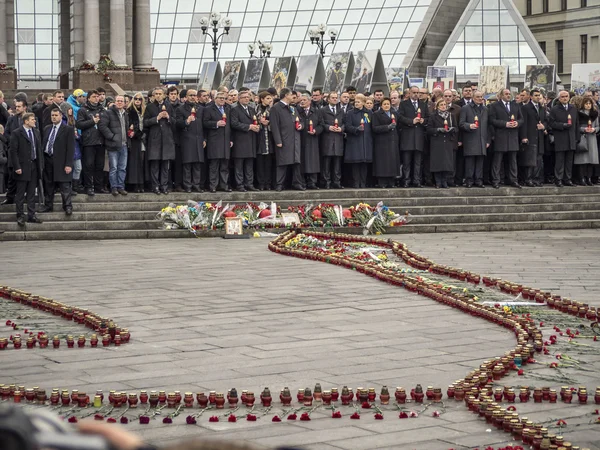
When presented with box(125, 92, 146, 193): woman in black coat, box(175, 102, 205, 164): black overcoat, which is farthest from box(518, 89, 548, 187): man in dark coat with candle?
box(125, 92, 146, 193): woman in black coat

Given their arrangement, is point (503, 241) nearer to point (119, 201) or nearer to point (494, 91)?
point (119, 201)

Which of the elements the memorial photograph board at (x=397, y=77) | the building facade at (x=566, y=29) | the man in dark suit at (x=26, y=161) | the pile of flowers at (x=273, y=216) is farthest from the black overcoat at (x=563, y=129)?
the building facade at (x=566, y=29)

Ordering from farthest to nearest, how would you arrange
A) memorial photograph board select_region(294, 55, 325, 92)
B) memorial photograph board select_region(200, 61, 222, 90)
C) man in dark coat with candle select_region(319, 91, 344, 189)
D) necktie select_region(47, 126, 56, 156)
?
1. memorial photograph board select_region(200, 61, 222, 90)
2. memorial photograph board select_region(294, 55, 325, 92)
3. man in dark coat with candle select_region(319, 91, 344, 189)
4. necktie select_region(47, 126, 56, 156)

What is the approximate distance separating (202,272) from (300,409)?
24.1 feet

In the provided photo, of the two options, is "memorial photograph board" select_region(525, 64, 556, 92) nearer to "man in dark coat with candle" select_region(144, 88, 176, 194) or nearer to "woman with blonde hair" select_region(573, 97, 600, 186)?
"woman with blonde hair" select_region(573, 97, 600, 186)

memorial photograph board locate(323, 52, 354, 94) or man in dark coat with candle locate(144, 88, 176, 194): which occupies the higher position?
→ memorial photograph board locate(323, 52, 354, 94)

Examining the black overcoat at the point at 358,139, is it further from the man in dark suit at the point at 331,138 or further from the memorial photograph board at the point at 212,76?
the memorial photograph board at the point at 212,76

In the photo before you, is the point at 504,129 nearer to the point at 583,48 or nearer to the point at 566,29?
the point at 583,48

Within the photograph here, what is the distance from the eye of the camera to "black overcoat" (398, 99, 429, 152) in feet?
70.3

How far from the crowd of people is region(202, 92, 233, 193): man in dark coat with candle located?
0.02 m

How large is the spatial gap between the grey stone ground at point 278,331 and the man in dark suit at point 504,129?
17.0 feet

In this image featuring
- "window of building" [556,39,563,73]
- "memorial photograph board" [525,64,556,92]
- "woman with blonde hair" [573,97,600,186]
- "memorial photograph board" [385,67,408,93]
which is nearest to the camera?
"woman with blonde hair" [573,97,600,186]

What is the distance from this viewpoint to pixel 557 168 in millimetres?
22719

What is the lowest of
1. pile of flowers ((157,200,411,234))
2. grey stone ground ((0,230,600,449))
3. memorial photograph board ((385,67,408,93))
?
grey stone ground ((0,230,600,449))
